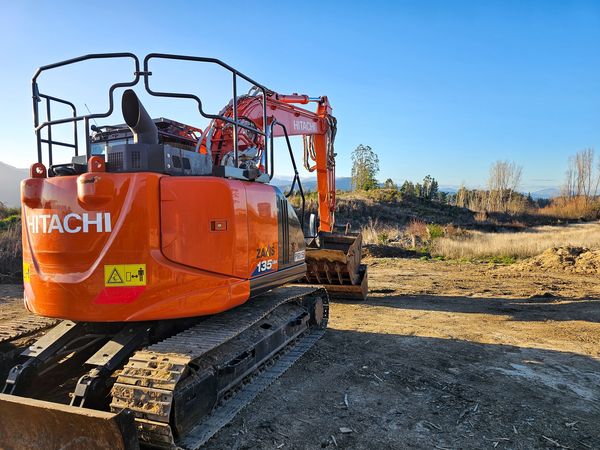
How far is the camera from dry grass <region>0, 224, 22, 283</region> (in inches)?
474

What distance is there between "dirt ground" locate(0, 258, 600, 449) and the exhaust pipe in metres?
2.57

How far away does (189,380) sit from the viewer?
10.9ft

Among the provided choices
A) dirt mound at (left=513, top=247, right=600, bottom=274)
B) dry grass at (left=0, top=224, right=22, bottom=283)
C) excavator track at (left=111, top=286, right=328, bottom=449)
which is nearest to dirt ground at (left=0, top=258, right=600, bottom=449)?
excavator track at (left=111, top=286, right=328, bottom=449)

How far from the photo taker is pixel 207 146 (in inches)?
230

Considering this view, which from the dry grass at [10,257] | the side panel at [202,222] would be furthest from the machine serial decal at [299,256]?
the dry grass at [10,257]

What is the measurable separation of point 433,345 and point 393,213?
36.1 metres

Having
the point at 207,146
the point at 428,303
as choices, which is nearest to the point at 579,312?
the point at 428,303

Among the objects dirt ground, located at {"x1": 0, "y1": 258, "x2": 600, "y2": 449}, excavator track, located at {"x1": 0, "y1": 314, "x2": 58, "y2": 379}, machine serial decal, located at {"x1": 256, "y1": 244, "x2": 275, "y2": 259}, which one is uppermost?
machine serial decal, located at {"x1": 256, "y1": 244, "x2": 275, "y2": 259}

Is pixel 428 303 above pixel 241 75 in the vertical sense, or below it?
below

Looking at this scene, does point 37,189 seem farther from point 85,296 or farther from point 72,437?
point 72,437

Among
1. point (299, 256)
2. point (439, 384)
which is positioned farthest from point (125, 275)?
point (439, 384)

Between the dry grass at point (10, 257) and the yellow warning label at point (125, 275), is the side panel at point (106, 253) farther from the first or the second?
the dry grass at point (10, 257)

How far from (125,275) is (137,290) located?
148 millimetres

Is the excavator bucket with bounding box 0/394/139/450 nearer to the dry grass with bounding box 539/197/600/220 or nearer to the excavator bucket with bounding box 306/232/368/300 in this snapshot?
the excavator bucket with bounding box 306/232/368/300
